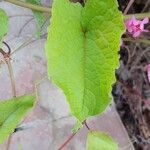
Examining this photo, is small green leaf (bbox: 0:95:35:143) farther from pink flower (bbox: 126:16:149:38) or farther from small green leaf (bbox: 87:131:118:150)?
pink flower (bbox: 126:16:149:38)

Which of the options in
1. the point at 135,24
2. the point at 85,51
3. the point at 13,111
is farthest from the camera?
the point at 135,24

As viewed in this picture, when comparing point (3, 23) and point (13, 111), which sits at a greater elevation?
point (3, 23)

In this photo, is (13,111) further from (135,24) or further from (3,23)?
(135,24)

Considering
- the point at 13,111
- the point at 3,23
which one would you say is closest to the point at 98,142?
the point at 13,111

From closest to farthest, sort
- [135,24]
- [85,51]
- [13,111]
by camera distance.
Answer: [85,51]
[13,111]
[135,24]

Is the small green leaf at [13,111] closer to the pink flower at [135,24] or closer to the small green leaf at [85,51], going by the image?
the small green leaf at [85,51]

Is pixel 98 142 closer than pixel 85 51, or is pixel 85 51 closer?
→ pixel 85 51

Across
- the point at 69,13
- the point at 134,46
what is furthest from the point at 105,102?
the point at 134,46
